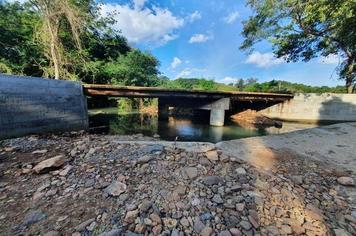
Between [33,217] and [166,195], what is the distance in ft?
5.07

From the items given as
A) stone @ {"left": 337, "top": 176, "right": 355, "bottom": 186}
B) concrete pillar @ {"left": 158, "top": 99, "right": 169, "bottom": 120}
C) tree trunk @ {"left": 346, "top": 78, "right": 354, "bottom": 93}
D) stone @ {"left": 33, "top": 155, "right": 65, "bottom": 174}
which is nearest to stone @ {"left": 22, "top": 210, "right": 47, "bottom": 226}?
stone @ {"left": 33, "top": 155, "right": 65, "bottom": 174}

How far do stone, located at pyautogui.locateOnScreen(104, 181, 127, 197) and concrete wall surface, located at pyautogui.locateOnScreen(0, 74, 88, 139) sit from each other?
440 cm

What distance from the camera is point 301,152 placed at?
4684mm

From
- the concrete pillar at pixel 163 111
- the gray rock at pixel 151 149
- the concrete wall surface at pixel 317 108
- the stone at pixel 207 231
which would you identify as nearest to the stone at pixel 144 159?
the gray rock at pixel 151 149

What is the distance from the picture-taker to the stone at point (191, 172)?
3.00 meters

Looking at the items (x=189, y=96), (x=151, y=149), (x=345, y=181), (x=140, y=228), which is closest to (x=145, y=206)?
(x=140, y=228)

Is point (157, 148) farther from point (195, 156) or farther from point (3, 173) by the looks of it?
A: point (3, 173)

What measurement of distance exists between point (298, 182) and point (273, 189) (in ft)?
2.43

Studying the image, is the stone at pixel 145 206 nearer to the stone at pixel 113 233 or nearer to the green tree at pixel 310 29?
the stone at pixel 113 233

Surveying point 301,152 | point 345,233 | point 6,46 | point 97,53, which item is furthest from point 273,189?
point 97,53

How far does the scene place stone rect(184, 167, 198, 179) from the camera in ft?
9.85

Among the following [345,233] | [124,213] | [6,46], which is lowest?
[345,233]

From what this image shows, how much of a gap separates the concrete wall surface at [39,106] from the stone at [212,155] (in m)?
5.39

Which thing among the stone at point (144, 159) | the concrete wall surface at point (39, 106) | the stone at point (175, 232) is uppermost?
the concrete wall surface at point (39, 106)
